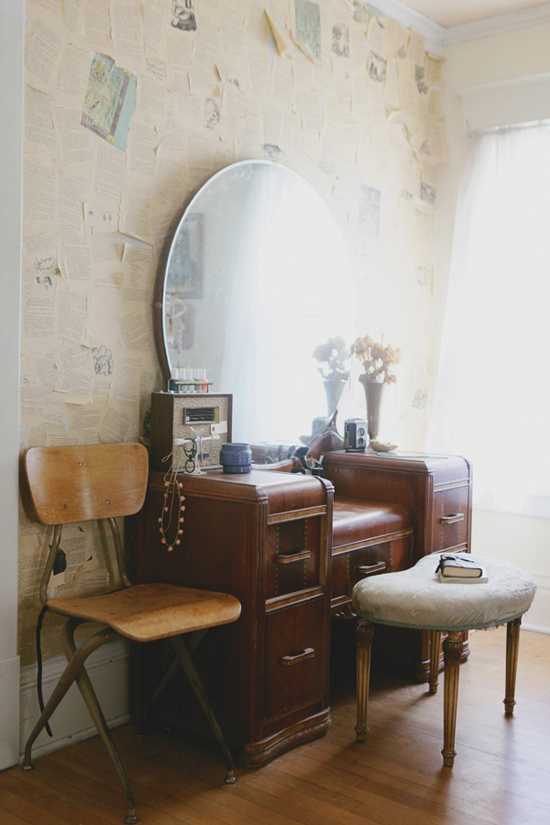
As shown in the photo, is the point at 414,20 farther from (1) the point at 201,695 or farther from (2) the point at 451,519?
(1) the point at 201,695

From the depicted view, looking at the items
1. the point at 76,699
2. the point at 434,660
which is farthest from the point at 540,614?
the point at 76,699

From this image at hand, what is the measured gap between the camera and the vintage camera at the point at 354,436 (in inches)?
130

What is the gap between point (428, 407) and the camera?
4.33 m

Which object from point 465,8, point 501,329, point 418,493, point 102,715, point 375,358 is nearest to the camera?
point 102,715

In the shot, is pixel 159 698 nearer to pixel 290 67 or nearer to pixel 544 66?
pixel 290 67

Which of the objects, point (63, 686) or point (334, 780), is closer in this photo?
point (63, 686)

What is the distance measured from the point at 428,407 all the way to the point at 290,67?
1991 millimetres

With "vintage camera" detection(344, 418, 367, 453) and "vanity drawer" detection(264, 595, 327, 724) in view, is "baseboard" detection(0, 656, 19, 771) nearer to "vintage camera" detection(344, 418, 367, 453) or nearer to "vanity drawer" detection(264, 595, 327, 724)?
"vanity drawer" detection(264, 595, 327, 724)

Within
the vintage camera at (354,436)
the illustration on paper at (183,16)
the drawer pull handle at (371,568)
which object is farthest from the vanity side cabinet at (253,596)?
the illustration on paper at (183,16)

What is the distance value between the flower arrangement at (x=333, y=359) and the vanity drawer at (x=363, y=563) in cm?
83

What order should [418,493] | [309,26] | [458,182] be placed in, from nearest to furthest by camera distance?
[418,493]
[309,26]
[458,182]

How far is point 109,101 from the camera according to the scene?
7.99 ft

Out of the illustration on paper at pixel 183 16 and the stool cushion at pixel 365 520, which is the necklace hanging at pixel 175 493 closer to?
the stool cushion at pixel 365 520

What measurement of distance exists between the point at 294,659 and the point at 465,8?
11.1ft
